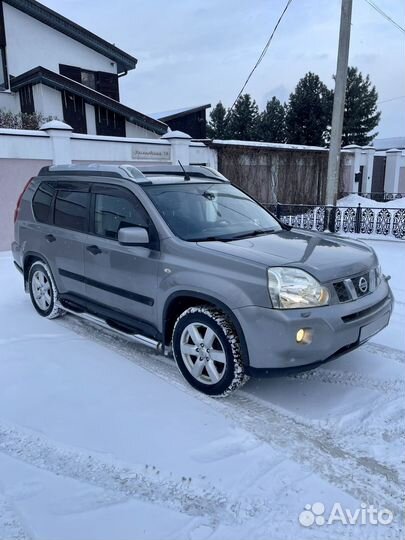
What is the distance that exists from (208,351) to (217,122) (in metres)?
35.8

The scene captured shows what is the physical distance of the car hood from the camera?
3.08 m

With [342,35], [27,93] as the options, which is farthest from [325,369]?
[27,93]

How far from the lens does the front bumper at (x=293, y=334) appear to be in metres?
2.87

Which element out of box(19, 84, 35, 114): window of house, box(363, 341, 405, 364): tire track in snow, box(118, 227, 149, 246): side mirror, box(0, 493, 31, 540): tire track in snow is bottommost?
box(0, 493, 31, 540): tire track in snow

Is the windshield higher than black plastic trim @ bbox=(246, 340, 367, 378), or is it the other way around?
the windshield

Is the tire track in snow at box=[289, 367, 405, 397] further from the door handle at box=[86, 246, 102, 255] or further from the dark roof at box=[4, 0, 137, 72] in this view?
the dark roof at box=[4, 0, 137, 72]

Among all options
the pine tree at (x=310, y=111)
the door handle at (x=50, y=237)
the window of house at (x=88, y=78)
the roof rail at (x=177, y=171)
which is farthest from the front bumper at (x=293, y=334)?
the pine tree at (x=310, y=111)

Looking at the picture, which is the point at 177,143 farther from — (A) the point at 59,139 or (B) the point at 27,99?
(B) the point at 27,99

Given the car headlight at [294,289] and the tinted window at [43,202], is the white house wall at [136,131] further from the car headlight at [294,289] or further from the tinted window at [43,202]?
the car headlight at [294,289]

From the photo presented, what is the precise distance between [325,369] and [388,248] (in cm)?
602

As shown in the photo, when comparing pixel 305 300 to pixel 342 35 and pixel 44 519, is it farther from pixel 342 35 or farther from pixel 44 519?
pixel 342 35

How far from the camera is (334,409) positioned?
10.3 ft

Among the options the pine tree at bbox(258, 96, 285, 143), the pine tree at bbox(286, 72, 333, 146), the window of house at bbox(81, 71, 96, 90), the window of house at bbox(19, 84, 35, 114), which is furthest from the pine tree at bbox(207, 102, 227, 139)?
the window of house at bbox(19, 84, 35, 114)

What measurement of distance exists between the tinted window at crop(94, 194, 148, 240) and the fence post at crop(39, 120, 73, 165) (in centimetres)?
611
